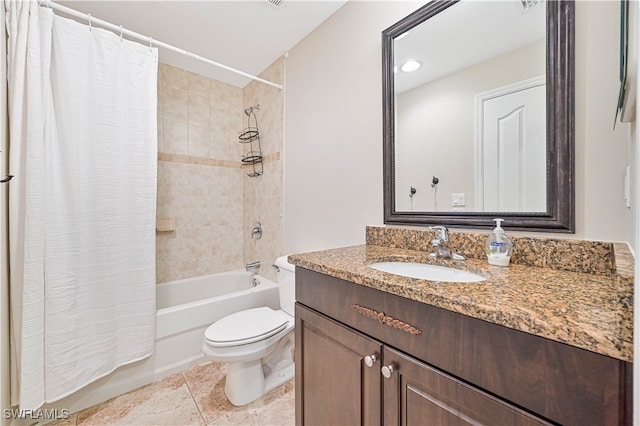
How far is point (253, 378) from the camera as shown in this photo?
150 centimetres

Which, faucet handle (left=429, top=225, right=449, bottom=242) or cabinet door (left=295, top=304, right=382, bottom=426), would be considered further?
faucet handle (left=429, top=225, right=449, bottom=242)

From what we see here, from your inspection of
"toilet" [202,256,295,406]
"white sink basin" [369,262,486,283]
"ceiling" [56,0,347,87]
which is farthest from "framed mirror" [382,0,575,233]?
"toilet" [202,256,295,406]

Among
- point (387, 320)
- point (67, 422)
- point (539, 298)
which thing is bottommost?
point (67, 422)

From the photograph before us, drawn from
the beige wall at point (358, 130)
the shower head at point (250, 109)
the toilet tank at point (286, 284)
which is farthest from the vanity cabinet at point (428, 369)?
the shower head at point (250, 109)

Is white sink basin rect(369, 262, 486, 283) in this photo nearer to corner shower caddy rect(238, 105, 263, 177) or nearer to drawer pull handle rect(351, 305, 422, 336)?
drawer pull handle rect(351, 305, 422, 336)

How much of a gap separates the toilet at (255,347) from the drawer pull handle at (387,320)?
0.87 metres

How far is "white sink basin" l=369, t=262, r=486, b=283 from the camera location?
0.92 meters

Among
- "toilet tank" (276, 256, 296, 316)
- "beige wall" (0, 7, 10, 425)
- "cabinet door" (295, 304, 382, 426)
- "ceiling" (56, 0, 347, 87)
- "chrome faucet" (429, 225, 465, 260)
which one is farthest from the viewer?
"toilet tank" (276, 256, 296, 316)

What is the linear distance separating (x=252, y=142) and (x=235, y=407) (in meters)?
2.05

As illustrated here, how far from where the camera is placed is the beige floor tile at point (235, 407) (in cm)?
136

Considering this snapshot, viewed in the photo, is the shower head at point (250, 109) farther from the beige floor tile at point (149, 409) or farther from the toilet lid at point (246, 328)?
the beige floor tile at point (149, 409)

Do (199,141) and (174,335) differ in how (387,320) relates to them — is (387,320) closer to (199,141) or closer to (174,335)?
(174,335)

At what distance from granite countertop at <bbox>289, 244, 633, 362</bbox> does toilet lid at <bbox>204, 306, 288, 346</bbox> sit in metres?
0.74

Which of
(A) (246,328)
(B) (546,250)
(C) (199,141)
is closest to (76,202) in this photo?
(A) (246,328)
